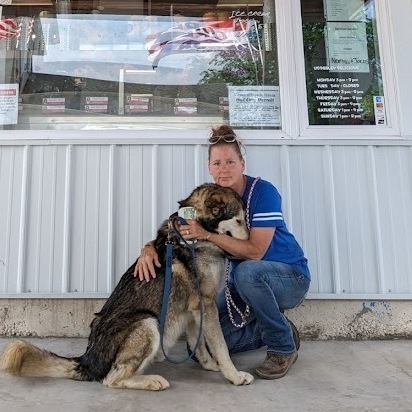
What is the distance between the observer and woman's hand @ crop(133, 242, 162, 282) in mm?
2361

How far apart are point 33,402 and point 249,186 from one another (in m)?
1.78

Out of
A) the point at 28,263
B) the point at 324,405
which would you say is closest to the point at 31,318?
the point at 28,263

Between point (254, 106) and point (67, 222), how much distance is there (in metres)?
1.96

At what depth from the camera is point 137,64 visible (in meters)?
3.89

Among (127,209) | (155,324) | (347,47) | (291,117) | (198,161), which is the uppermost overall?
(347,47)

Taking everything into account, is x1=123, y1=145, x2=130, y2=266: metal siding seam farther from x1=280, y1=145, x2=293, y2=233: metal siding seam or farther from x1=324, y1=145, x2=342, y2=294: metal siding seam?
x1=324, y1=145, x2=342, y2=294: metal siding seam

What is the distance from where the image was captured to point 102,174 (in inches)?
131

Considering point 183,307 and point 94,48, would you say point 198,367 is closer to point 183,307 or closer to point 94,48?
point 183,307

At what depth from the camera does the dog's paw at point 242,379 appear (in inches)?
89.2

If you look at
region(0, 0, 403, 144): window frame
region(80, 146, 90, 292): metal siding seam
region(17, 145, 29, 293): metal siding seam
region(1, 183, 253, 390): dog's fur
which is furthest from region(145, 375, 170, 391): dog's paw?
region(0, 0, 403, 144): window frame

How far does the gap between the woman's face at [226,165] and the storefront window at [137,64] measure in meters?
1.06

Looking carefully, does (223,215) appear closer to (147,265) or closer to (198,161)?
(147,265)

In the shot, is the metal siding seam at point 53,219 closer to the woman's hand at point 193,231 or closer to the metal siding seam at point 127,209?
the metal siding seam at point 127,209

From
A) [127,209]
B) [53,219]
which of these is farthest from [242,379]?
[53,219]
